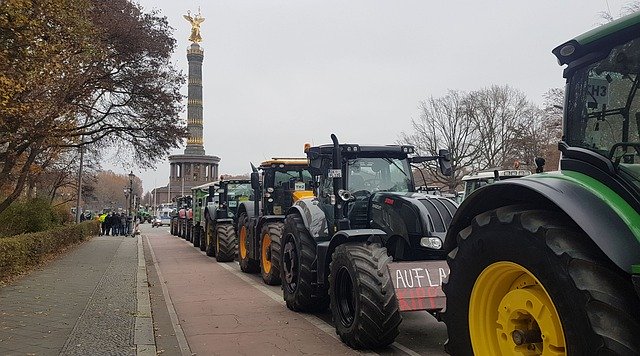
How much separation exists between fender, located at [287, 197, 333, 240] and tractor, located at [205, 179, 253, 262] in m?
7.76

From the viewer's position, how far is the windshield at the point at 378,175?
803 centimetres

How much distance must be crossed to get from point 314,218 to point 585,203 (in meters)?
5.46

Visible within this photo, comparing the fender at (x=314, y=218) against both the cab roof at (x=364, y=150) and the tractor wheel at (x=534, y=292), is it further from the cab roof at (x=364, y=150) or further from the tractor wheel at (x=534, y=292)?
the tractor wheel at (x=534, y=292)

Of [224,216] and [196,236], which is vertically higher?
[224,216]

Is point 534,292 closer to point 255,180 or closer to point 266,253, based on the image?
point 266,253

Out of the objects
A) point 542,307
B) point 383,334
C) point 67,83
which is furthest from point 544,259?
point 67,83

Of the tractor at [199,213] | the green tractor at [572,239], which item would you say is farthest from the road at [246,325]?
the tractor at [199,213]

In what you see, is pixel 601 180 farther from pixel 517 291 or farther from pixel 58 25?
pixel 58 25

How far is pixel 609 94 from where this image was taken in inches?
130

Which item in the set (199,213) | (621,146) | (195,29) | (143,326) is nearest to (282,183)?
(143,326)

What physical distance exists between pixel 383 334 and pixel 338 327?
0.81 metres

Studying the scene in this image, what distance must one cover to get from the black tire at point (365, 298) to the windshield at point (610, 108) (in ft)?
9.38

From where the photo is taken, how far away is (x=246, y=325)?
26.0ft

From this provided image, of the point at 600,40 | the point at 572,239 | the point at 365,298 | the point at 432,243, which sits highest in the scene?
the point at 600,40
